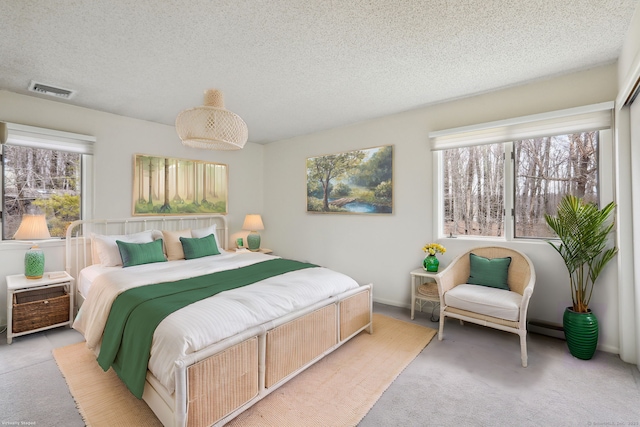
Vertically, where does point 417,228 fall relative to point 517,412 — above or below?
above

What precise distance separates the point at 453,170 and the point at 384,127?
43.7 inches

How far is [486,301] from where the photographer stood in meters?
2.70

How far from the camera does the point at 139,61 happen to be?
8.32ft

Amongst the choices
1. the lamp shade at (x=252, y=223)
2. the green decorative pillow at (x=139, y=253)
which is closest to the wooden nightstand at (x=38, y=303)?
the green decorative pillow at (x=139, y=253)

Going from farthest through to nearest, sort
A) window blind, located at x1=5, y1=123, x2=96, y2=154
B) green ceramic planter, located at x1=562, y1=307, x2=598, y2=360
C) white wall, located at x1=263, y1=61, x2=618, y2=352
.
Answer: window blind, located at x1=5, y1=123, x2=96, y2=154, white wall, located at x1=263, y1=61, x2=618, y2=352, green ceramic planter, located at x1=562, y1=307, x2=598, y2=360

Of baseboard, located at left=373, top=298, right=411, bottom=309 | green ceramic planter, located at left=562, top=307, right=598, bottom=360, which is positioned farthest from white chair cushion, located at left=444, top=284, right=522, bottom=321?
baseboard, located at left=373, top=298, right=411, bottom=309

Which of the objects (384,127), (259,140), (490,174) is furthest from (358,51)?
(259,140)

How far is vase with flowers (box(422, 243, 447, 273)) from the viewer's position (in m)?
3.46

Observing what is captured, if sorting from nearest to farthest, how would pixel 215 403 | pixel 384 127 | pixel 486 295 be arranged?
pixel 215 403, pixel 486 295, pixel 384 127

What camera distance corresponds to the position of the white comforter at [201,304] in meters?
1.75

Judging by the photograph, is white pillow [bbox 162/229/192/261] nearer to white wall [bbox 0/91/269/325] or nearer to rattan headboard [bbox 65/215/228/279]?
rattan headboard [bbox 65/215/228/279]

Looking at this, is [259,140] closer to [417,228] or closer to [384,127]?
[384,127]

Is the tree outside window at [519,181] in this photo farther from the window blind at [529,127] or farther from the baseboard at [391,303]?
the baseboard at [391,303]

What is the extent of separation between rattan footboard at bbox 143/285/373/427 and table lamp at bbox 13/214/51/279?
233cm
